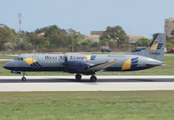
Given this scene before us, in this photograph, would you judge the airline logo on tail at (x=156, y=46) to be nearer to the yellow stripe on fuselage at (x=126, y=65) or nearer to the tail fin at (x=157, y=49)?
the tail fin at (x=157, y=49)

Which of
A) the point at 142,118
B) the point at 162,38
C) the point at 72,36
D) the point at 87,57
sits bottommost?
the point at 142,118

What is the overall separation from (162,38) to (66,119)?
23.4m

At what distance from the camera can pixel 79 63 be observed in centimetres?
2773

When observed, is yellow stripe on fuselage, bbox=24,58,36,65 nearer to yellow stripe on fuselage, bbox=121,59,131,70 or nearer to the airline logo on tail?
yellow stripe on fuselage, bbox=121,59,131,70

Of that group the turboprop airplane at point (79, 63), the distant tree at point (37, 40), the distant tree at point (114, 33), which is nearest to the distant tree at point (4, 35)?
the distant tree at point (37, 40)

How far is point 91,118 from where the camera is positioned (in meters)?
12.1

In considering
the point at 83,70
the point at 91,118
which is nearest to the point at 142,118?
the point at 91,118

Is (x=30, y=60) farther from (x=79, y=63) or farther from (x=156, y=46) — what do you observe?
(x=156, y=46)

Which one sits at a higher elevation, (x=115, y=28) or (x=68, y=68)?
(x=115, y=28)

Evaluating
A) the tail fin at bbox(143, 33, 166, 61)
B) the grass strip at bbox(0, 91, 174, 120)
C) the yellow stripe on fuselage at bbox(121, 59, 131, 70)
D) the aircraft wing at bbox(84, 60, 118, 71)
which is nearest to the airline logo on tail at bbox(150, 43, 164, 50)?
the tail fin at bbox(143, 33, 166, 61)

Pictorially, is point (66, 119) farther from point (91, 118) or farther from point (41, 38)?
point (41, 38)

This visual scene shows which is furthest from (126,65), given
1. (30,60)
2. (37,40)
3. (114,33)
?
(114,33)

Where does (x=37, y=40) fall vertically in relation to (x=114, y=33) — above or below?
below

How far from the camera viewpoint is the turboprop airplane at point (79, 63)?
2775cm
